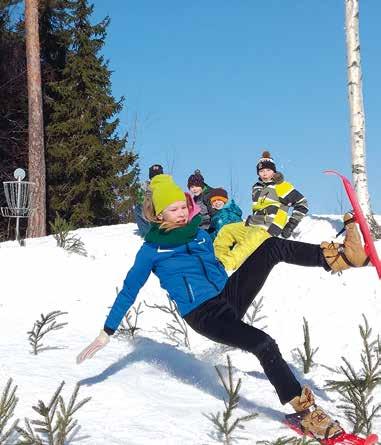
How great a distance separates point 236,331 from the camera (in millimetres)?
3105

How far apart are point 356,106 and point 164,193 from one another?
230 inches

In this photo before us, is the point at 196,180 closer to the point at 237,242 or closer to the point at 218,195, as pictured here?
the point at 218,195

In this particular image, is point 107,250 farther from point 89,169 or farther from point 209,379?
point 89,169

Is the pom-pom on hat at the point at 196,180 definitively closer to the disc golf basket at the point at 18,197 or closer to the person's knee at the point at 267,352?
the disc golf basket at the point at 18,197

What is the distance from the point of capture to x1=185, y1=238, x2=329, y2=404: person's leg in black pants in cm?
301

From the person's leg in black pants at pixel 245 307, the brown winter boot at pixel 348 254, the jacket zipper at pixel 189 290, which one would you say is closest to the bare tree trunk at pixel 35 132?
the person's leg in black pants at pixel 245 307

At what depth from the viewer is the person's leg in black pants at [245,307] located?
3.01 meters

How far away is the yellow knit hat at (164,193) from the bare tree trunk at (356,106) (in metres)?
5.46

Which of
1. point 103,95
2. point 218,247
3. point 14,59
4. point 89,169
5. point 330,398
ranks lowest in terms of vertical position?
point 330,398

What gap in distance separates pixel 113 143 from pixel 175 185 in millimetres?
15968

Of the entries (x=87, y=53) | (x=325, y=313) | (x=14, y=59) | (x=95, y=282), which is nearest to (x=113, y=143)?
(x=87, y=53)

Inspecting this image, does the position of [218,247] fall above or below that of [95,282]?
above

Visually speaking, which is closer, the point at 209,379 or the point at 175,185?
the point at 175,185

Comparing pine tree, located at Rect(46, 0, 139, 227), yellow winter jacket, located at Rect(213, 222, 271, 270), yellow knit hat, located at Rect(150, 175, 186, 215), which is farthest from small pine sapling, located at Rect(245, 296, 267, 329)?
pine tree, located at Rect(46, 0, 139, 227)
